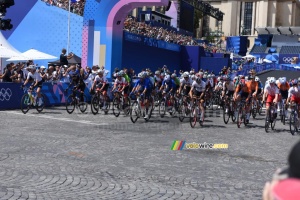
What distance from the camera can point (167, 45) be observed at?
133ft

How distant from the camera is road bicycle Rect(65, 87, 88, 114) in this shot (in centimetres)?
1881

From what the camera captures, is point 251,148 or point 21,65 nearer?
point 251,148

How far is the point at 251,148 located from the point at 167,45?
29.1 metres

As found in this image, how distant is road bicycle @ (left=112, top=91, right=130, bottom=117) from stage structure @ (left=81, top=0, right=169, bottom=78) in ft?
29.1

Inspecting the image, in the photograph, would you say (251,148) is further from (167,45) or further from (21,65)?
(167,45)

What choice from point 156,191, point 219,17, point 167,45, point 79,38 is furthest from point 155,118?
point 219,17

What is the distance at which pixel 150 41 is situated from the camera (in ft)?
122

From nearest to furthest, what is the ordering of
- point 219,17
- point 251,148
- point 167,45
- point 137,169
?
1. point 137,169
2. point 251,148
3. point 167,45
4. point 219,17

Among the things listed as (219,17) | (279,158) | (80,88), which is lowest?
(279,158)

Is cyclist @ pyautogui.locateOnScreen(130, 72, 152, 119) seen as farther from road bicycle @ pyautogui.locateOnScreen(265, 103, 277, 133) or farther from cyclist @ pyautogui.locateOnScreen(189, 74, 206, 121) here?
road bicycle @ pyautogui.locateOnScreen(265, 103, 277, 133)

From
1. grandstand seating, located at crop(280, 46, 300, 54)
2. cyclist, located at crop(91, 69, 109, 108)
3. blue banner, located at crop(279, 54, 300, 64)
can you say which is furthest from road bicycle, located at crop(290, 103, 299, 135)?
grandstand seating, located at crop(280, 46, 300, 54)

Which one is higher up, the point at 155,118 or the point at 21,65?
the point at 21,65

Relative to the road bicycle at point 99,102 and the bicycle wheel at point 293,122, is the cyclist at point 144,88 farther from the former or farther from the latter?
the bicycle wheel at point 293,122

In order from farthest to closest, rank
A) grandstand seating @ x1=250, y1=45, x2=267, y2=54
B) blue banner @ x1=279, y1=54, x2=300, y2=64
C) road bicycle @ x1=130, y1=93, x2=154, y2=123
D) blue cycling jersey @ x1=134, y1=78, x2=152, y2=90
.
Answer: grandstand seating @ x1=250, y1=45, x2=267, y2=54 < blue banner @ x1=279, y1=54, x2=300, y2=64 < blue cycling jersey @ x1=134, y1=78, x2=152, y2=90 < road bicycle @ x1=130, y1=93, x2=154, y2=123
